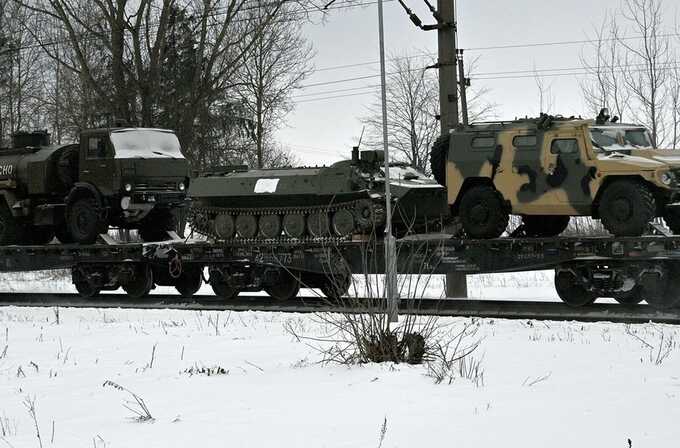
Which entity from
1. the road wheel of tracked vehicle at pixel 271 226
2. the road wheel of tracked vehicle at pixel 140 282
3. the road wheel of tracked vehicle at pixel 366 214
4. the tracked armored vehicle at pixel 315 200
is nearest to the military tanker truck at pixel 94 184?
the road wheel of tracked vehicle at pixel 140 282

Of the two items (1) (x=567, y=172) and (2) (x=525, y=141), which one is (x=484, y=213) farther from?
(1) (x=567, y=172)

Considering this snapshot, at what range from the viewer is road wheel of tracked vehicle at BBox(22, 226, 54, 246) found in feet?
70.4

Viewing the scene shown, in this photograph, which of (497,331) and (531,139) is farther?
(531,139)

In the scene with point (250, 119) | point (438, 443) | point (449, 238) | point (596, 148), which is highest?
point (250, 119)

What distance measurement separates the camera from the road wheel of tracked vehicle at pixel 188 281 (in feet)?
64.2

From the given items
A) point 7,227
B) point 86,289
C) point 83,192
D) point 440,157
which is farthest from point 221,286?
point 7,227

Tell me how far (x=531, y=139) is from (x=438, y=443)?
9955mm

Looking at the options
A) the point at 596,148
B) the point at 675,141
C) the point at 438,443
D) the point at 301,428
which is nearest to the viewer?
the point at 438,443

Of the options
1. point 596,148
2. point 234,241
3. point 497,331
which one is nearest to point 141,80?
point 234,241

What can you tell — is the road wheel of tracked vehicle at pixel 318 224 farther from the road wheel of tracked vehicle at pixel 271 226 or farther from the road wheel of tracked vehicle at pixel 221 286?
the road wheel of tracked vehicle at pixel 221 286

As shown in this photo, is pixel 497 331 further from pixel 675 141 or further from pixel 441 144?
pixel 675 141

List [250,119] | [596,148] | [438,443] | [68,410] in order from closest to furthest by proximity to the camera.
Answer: [438,443], [68,410], [596,148], [250,119]

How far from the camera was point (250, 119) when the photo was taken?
40.0m

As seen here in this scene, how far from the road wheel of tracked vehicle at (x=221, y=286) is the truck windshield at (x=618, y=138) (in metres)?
7.02
